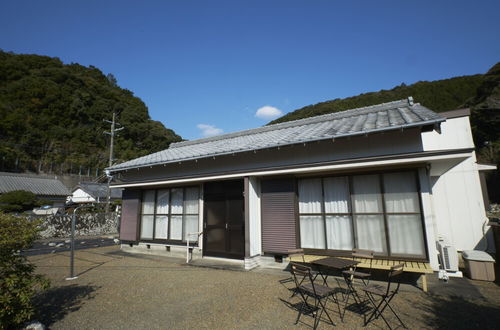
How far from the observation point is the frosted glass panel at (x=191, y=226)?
8.16 meters

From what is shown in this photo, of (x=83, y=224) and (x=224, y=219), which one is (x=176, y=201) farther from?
(x=83, y=224)

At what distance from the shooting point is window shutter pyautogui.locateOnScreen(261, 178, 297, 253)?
6242 mm

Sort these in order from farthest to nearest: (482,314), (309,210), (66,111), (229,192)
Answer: (66,111) < (229,192) < (309,210) < (482,314)

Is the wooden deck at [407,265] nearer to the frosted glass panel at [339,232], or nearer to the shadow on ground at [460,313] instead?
the shadow on ground at [460,313]

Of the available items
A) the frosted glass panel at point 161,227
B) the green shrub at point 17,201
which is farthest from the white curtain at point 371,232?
the green shrub at point 17,201

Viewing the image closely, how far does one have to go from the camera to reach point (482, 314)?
368 centimetres

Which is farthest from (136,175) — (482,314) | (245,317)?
(482,314)

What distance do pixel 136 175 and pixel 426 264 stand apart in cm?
944

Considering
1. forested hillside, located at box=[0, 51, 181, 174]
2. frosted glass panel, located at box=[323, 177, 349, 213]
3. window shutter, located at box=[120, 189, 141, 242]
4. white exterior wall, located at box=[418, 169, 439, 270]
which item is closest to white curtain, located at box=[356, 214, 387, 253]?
frosted glass panel, located at box=[323, 177, 349, 213]

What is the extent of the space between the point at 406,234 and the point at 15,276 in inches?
268

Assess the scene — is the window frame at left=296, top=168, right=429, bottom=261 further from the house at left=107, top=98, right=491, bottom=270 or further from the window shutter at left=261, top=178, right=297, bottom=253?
the window shutter at left=261, top=178, right=297, bottom=253

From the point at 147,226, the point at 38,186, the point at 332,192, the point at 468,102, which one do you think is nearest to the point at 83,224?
the point at 147,226

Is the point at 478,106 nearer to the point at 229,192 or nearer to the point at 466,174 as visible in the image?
the point at 466,174

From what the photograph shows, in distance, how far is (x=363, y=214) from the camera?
5695 mm
